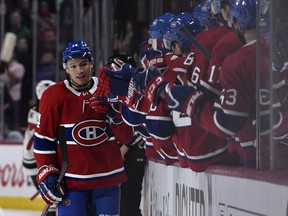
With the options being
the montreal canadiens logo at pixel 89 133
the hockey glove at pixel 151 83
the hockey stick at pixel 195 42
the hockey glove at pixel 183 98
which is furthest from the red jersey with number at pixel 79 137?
the hockey glove at pixel 183 98

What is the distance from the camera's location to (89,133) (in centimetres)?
473

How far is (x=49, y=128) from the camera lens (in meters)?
4.71

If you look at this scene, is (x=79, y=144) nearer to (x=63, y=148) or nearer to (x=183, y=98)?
(x=63, y=148)

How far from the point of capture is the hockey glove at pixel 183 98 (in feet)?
10.7

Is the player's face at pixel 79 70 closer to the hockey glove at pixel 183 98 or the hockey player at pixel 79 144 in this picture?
the hockey player at pixel 79 144

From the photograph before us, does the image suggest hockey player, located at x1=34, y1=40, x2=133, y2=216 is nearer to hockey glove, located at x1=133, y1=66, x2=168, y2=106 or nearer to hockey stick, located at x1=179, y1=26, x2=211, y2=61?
hockey glove, located at x1=133, y1=66, x2=168, y2=106

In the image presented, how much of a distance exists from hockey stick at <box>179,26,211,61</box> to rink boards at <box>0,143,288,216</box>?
37cm

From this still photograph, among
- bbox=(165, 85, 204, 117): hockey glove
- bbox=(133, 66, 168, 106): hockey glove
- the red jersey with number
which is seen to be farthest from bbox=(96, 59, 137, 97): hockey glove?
bbox=(165, 85, 204, 117): hockey glove

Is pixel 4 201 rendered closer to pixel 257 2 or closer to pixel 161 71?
pixel 161 71

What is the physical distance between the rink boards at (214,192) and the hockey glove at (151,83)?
0.31 meters

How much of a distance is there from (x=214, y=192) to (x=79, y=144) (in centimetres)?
167

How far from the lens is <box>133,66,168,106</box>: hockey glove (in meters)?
3.76

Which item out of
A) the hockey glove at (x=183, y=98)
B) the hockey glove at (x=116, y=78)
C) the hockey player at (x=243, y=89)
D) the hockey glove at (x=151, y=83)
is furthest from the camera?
the hockey glove at (x=116, y=78)

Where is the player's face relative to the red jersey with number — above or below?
above
